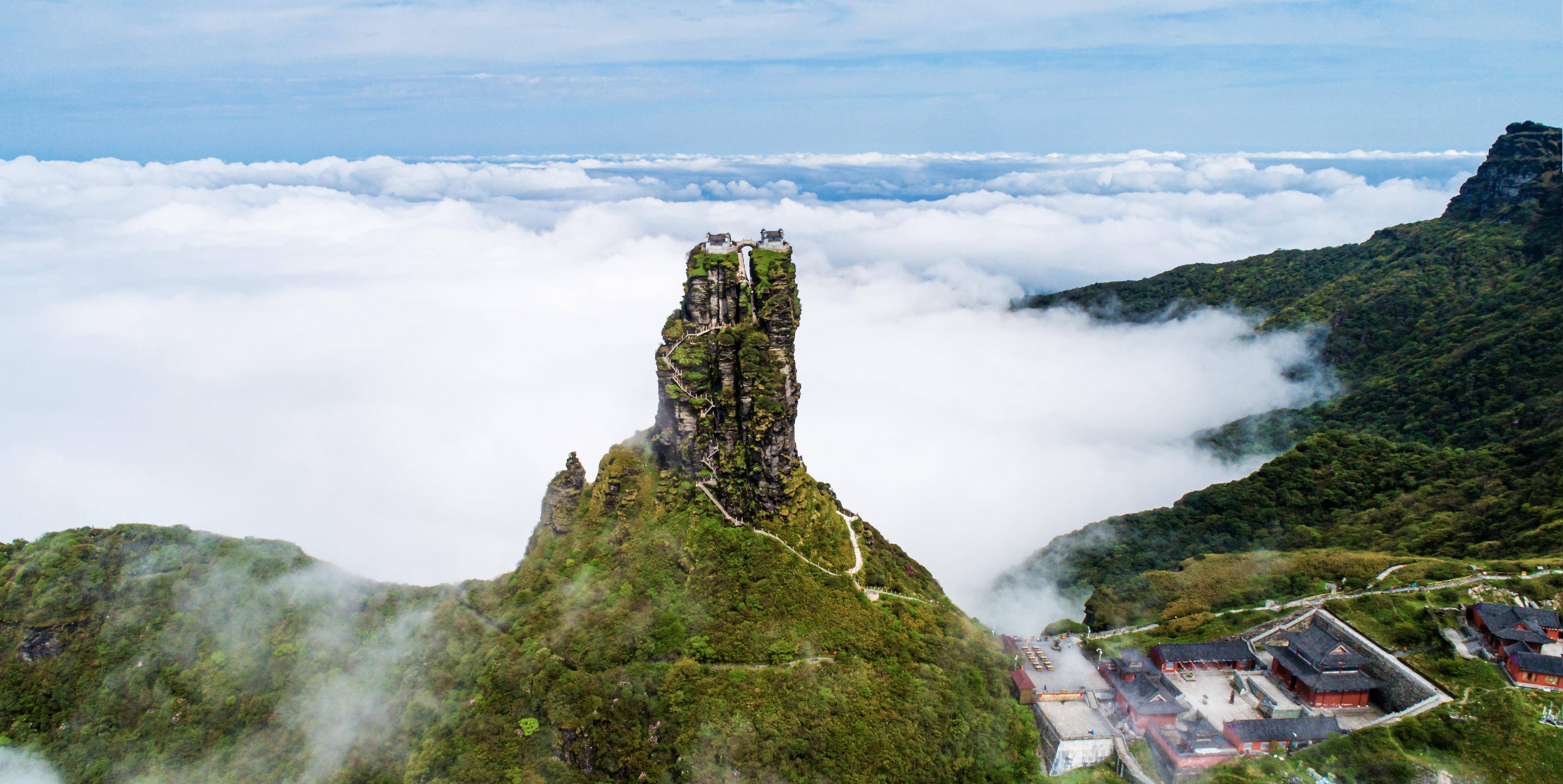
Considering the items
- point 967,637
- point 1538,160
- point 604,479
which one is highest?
point 1538,160

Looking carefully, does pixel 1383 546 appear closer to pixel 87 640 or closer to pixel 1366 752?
pixel 1366 752

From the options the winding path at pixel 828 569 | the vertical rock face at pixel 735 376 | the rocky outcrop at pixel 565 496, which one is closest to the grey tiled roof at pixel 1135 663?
the winding path at pixel 828 569

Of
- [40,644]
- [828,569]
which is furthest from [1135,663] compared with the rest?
[40,644]

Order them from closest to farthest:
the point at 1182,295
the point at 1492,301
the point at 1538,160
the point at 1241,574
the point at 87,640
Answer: the point at 87,640, the point at 1241,574, the point at 1492,301, the point at 1538,160, the point at 1182,295

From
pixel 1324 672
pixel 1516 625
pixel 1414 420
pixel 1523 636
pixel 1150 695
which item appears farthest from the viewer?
pixel 1414 420

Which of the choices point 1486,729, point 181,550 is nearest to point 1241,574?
point 1486,729

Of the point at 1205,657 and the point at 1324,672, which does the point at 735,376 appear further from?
the point at 1324,672
